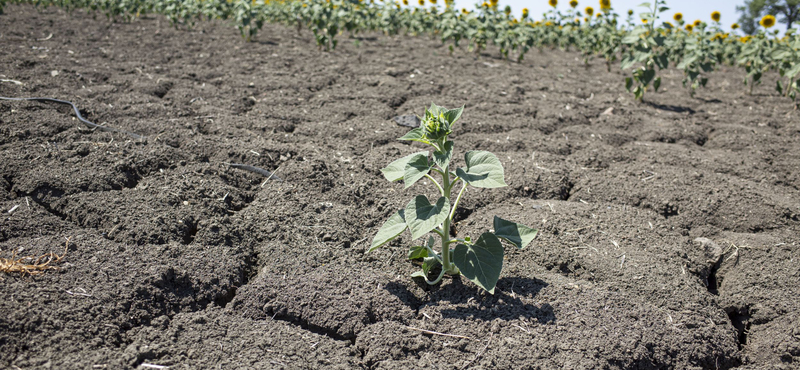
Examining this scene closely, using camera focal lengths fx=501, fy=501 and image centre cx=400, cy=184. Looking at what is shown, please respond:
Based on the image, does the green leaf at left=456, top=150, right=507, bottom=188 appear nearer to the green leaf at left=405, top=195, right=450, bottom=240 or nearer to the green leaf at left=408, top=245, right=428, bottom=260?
the green leaf at left=405, top=195, right=450, bottom=240

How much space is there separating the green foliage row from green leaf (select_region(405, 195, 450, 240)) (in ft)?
10.8

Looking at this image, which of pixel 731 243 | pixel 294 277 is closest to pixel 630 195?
pixel 731 243

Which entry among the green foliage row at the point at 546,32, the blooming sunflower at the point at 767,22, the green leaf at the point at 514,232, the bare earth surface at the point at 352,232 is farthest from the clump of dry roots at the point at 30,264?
the blooming sunflower at the point at 767,22

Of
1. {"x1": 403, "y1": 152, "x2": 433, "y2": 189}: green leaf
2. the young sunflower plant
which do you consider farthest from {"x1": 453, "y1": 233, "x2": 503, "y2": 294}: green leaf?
the young sunflower plant

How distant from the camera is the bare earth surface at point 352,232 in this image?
1502 millimetres

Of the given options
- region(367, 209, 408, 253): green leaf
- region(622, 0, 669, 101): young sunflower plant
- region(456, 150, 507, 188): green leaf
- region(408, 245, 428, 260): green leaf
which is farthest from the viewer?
region(622, 0, 669, 101): young sunflower plant

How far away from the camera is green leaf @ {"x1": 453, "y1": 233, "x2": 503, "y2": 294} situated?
1572mm

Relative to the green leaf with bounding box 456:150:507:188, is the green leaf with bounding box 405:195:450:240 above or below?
below

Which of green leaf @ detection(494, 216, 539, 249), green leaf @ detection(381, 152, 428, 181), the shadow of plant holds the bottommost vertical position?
the shadow of plant

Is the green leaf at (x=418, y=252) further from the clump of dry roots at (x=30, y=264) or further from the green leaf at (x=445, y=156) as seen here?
the clump of dry roots at (x=30, y=264)

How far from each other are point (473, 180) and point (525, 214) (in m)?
0.80

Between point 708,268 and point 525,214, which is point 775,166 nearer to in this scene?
point 708,268

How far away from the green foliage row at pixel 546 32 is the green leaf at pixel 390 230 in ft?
10.8

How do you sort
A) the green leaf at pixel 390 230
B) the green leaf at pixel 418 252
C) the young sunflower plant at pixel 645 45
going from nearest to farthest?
the green leaf at pixel 390 230
the green leaf at pixel 418 252
the young sunflower plant at pixel 645 45
